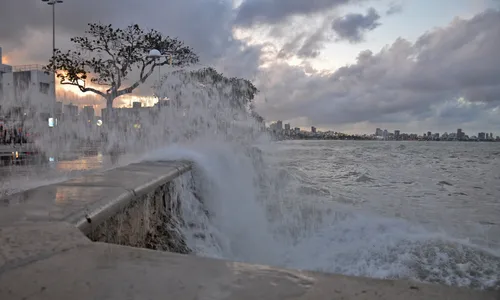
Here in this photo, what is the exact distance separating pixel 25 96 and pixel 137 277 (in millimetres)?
23334

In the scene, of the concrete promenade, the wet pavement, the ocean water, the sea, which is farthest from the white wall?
the concrete promenade

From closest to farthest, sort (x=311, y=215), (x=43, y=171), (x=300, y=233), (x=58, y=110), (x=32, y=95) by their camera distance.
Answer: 1. (x=300, y=233)
2. (x=311, y=215)
3. (x=43, y=171)
4. (x=58, y=110)
5. (x=32, y=95)

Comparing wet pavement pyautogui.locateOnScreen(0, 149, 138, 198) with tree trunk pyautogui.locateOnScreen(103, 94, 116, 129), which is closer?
wet pavement pyautogui.locateOnScreen(0, 149, 138, 198)

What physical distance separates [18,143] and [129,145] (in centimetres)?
1024

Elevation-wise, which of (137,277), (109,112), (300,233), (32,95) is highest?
(32,95)

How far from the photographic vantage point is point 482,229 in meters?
5.38

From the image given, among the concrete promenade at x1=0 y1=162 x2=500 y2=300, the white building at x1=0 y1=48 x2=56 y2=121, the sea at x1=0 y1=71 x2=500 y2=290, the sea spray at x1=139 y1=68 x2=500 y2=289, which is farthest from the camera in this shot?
the white building at x1=0 y1=48 x2=56 y2=121

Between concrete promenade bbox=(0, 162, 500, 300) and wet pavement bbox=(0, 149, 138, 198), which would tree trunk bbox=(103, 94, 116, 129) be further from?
concrete promenade bbox=(0, 162, 500, 300)

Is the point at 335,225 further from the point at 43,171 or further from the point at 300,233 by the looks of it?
the point at 43,171

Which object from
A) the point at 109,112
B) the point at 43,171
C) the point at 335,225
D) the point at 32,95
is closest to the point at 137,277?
the point at 335,225

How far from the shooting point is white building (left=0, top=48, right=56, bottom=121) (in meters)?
16.8

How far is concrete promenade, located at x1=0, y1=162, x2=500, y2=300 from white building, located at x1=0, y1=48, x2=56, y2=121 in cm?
1693

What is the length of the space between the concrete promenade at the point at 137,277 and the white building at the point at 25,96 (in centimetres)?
1693

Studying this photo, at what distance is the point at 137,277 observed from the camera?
1.33 metres
